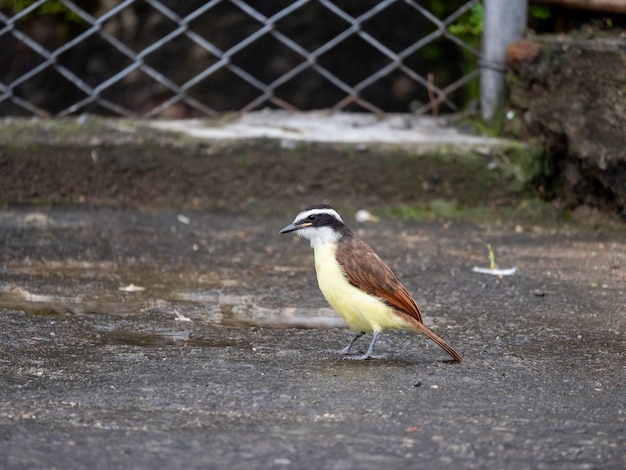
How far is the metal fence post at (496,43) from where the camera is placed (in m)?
6.79

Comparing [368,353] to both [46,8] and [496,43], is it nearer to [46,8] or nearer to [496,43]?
[496,43]

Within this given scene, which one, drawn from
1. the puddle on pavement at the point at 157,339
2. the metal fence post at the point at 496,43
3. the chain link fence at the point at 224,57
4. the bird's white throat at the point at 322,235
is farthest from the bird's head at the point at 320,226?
the metal fence post at the point at 496,43

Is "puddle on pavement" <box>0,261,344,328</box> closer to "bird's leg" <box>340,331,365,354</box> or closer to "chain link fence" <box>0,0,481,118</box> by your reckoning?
"bird's leg" <box>340,331,365,354</box>

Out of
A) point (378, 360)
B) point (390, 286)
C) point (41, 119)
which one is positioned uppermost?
point (41, 119)

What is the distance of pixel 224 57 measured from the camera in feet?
22.8

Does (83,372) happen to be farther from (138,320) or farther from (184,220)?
(184,220)

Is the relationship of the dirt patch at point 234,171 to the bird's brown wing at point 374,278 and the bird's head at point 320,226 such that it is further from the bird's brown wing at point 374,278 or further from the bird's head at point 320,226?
the bird's brown wing at point 374,278

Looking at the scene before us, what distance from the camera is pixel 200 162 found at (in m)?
6.63

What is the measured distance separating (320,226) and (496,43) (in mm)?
2779

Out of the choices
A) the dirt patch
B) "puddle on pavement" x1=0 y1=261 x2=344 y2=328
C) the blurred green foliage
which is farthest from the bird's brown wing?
the blurred green foliage

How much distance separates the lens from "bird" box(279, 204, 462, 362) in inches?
167

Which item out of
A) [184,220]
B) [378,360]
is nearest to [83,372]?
[378,360]

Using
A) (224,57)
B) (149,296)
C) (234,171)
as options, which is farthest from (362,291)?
(224,57)

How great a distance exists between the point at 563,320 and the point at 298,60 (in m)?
4.03
